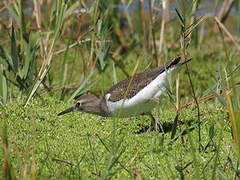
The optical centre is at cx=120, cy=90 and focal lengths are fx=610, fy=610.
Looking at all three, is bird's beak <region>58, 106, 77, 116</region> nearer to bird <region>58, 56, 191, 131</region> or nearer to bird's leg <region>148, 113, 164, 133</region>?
bird <region>58, 56, 191, 131</region>

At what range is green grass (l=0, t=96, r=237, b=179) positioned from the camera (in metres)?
4.67

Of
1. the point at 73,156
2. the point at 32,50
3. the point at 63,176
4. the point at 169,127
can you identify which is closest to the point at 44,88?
the point at 32,50

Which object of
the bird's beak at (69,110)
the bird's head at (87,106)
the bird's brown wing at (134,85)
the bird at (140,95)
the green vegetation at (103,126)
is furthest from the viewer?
the bird's head at (87,106)

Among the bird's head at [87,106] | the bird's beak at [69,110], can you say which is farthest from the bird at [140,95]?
the bird's head at [87,106]

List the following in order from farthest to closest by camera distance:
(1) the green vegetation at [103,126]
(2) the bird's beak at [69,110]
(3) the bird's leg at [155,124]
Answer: (2) the bird's beak at [69,110] < (3) the bird's leg at [155,124] < (1) the green vegetation at [103,126]

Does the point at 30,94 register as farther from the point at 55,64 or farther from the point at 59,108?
the point at 55,64

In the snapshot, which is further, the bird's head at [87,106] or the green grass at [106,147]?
the bird's head at [87,106]

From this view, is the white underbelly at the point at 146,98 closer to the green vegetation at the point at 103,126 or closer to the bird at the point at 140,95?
the bird at the point at 140,95

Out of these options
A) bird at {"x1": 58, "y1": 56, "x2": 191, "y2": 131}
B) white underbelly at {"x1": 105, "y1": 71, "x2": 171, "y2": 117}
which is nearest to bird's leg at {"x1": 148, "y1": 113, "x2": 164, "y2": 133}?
bird at {"x1": 58, "y1": 56, "x2": 191, "y2": 131}

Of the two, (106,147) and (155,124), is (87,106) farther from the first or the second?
(106,147)

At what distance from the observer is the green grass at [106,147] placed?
4672 mm

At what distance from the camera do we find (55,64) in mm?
10047

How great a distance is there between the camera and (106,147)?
480 centimetres

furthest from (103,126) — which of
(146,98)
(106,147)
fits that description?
(106,147)
